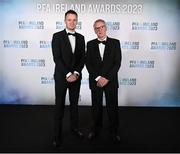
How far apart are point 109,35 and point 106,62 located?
5.70 ft

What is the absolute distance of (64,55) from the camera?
500 centimetres

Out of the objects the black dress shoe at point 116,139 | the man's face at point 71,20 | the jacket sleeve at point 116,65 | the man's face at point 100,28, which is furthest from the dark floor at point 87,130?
the man's face at point 71,20

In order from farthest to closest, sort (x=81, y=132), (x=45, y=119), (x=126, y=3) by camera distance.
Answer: (x=126, y=3) < (x=45, y=119) < (x=81, y=132)

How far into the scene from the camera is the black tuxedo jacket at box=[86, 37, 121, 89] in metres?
5.08

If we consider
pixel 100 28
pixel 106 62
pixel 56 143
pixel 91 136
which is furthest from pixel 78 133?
pixel 100 28

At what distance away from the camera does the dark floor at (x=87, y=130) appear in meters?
5.02

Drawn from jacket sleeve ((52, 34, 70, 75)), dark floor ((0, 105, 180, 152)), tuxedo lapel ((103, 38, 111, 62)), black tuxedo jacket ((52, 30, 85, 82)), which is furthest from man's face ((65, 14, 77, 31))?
dark floor ((0, 105, 180, 152))

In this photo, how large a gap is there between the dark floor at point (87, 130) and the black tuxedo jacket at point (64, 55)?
103cm

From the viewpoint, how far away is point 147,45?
22.2ft

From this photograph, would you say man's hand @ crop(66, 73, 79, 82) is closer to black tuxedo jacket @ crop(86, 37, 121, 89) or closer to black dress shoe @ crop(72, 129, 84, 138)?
black tuxedo jacket @ crop(86, 37, 121, 89)

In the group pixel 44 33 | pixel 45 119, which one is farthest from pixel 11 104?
pixel 44 33

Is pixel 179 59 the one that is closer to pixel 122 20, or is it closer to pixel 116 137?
pixel 122 20

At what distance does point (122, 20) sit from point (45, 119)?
7.90ft

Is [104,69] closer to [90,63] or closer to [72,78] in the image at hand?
[90,63]
